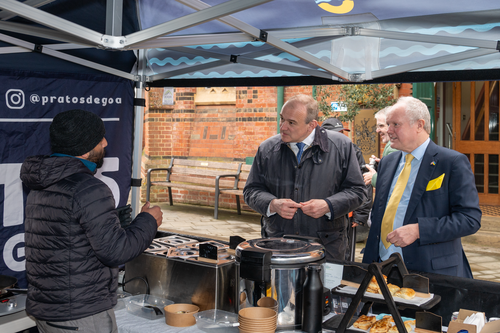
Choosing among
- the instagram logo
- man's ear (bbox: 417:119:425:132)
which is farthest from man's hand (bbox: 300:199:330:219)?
the instagram logo

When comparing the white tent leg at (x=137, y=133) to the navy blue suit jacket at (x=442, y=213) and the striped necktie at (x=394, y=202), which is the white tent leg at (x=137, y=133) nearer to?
the striped necktie at (x=394, y=202)

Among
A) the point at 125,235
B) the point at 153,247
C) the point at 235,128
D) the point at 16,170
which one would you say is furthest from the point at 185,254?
the point at 235,128

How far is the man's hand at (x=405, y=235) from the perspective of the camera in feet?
7.14

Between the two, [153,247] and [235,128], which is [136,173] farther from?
[235,128]

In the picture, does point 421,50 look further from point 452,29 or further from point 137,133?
point 137,133

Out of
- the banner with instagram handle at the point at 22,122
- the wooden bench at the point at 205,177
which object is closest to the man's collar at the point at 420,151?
the banner with instagram handle at the point at 22,122

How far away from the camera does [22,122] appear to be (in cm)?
304

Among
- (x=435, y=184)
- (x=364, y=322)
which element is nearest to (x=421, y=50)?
(x=435, y=184)

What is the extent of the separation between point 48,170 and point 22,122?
1536mm

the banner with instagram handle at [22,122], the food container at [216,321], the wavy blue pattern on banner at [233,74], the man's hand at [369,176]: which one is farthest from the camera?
the man's hand at [369,176]

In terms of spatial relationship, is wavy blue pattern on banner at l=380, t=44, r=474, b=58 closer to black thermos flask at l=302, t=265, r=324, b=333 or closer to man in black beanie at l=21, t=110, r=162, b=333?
Answer: black thermos flask at l=302, t=265, r=324, b=333

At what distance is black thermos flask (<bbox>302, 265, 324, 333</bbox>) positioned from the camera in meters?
1.72

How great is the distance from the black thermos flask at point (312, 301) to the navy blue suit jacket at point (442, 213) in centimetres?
73

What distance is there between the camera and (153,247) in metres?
2.38
